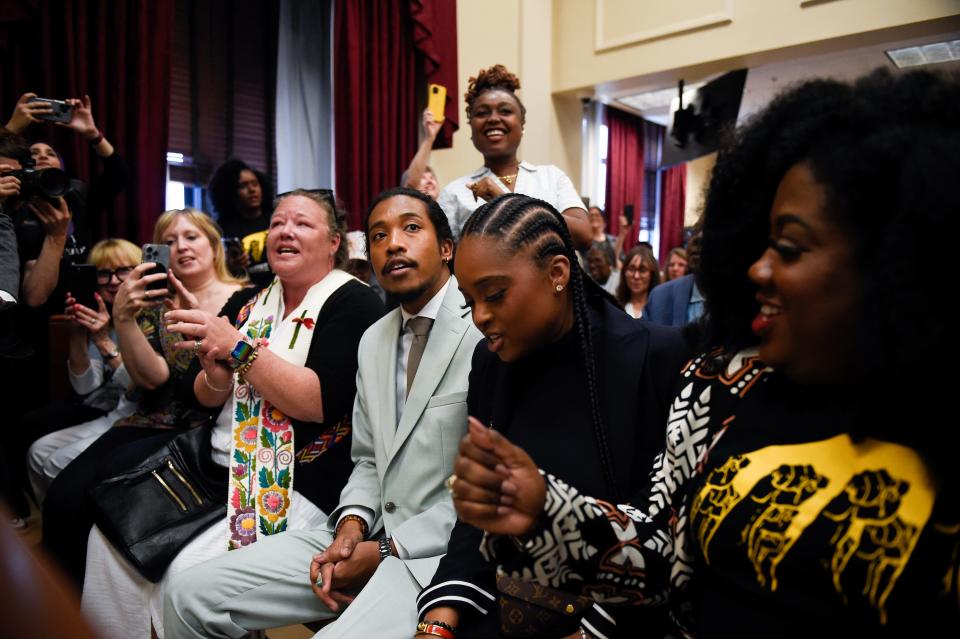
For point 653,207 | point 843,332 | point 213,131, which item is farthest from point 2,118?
point 653,207

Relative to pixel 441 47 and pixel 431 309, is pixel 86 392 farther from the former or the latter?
pixel 441 47

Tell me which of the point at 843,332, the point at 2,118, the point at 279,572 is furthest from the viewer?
the point at 2,118

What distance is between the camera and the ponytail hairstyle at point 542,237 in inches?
49.1

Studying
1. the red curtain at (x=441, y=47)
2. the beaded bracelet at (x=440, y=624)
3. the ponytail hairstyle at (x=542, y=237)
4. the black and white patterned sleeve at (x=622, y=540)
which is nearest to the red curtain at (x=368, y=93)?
the red curtain at (x=441, y=47)

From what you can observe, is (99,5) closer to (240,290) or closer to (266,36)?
(266,36)

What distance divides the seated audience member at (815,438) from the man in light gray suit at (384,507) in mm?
602

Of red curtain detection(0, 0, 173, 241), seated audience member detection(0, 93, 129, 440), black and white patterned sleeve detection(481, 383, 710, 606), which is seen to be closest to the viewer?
A: black and white patterned sleeve detection(481, 383, 710, 606)

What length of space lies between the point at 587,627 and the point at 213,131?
4025 millimetres

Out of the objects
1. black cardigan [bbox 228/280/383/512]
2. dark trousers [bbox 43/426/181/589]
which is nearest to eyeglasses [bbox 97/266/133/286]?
dark trousers [bbox 43/426/181/589]

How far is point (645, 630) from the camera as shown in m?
1.12

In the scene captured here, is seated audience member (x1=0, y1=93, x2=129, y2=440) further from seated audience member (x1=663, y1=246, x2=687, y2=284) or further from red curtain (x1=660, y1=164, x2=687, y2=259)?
red curtain (x1=660, y1=164, x2=687, y2=259)

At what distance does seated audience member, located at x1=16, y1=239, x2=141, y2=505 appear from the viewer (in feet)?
8.96

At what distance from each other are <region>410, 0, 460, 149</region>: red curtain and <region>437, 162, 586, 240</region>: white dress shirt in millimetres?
1887

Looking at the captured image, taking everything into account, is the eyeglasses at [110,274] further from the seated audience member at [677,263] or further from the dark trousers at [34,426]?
the seated audience member at [677,263]
